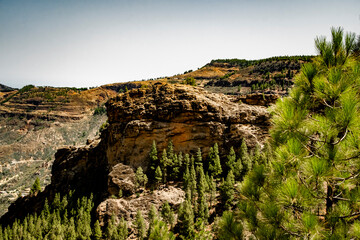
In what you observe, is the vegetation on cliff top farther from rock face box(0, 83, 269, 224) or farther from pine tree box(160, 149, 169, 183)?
rock face box(0, 83, 269, 224)

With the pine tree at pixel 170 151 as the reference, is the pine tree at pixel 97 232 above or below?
below

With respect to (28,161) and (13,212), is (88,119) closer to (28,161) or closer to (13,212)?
(28,161)

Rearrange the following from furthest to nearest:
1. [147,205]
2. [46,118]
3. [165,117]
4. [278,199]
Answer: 1. [46,118]
2. [165,117]
3. [147,205]
4. [278,199]

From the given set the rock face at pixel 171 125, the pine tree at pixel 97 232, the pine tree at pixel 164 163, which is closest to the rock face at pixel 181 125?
the rock face at pixel 171 125

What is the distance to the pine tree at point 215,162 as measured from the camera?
1388 inches

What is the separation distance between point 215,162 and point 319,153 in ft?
107

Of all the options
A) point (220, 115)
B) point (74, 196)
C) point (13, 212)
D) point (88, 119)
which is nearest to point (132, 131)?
point (220, 115)

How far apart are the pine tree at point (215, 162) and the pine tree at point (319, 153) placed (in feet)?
104

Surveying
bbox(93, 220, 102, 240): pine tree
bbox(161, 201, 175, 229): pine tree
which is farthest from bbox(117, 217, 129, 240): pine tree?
bbox(161, 201, 175, 229): pine tree

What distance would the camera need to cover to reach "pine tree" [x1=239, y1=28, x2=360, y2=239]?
3521mm

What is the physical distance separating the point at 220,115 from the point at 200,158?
381 inches

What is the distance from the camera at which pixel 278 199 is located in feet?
12.3

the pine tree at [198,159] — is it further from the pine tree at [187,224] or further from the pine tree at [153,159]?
the pine tree at [187,224]

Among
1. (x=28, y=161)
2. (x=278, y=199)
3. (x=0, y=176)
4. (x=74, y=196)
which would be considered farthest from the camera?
(x=28, y=161)
